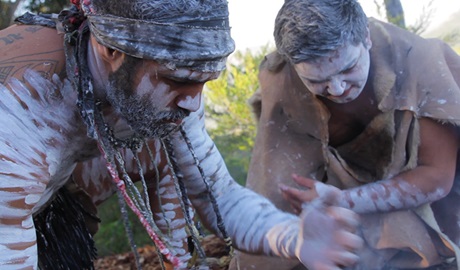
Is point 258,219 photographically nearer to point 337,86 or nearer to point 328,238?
point 328,238

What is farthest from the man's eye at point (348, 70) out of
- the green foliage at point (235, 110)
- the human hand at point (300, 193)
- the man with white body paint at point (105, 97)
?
the green foliage at point (235, 110)

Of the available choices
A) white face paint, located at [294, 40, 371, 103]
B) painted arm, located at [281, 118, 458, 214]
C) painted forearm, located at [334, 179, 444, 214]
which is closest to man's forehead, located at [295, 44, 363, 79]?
white face paint, located at [294, 40, 371, 103]

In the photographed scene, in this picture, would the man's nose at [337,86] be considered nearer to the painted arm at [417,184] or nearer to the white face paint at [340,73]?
the white face paint at [340,73]

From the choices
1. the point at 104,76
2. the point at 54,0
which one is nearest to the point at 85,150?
the point at 104,76

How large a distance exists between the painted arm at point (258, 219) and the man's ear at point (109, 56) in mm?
510

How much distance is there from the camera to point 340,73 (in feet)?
9.39

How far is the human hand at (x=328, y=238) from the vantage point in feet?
6.24

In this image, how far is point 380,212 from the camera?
9.93ft

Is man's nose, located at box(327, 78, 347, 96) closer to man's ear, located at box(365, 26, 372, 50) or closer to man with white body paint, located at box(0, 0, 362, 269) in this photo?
man's ear, located at box(365, 26, 372, 50)

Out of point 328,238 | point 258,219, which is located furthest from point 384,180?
point 328,238

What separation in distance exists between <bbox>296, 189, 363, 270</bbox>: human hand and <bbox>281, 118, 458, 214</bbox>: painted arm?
2.82ft

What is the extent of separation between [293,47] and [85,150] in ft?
3.76

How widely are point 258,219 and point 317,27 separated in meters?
0.96

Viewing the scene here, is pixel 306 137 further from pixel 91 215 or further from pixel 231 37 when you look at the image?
pixel 231 37
